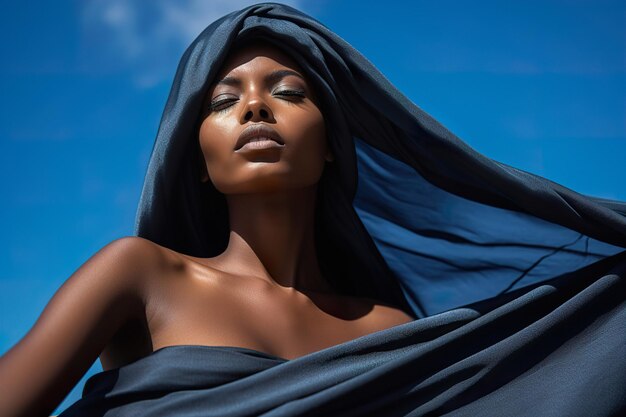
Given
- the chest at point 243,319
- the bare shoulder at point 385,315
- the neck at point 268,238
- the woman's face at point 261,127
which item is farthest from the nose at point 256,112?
the bare shoulder at point 385,315

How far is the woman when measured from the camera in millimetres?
2195

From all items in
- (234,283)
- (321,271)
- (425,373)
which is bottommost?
(425,373)

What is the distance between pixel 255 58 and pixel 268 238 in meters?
0.52

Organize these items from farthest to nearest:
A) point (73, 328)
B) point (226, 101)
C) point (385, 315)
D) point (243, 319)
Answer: point (385, 315), point (226, 101), point (243, 319), point (73, 328)

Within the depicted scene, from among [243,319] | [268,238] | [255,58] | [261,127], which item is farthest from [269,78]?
[243,319]

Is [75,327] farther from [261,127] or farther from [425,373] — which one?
[425,373]

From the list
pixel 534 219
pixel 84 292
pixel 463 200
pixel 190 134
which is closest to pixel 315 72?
pixel 190 134

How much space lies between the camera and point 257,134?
2.54m

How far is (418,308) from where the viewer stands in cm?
291

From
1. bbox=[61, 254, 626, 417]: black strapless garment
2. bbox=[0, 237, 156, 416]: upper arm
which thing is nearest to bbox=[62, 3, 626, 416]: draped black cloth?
bbox=[61, 254, 626, 417]: black strapless garment

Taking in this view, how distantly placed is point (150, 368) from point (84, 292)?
0.24 meters

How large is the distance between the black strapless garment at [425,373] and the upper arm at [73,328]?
0.34ft

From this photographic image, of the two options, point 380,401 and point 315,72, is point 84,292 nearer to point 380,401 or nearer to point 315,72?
point 380,401

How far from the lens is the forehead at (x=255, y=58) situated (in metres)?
2.68
